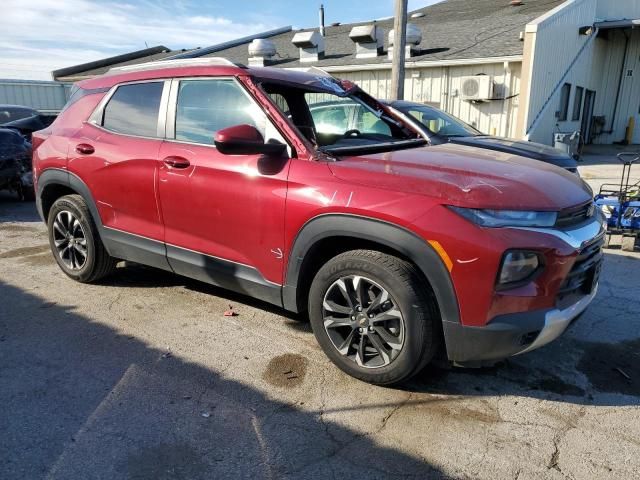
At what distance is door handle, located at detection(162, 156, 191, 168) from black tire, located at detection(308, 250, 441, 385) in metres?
1.29

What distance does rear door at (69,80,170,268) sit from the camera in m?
3.73

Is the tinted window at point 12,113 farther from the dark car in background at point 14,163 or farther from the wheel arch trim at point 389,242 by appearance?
the wheel arch trim at point 389,242

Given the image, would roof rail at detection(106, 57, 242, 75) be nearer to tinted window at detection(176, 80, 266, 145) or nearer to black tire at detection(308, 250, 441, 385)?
tinted window at detection(176, 80, 266, 145)

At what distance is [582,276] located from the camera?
2.74 m

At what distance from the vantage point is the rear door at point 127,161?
373 cm

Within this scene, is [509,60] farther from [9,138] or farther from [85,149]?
Result: [85,149]

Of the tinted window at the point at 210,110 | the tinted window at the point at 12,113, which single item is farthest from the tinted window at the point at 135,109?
the tinted window at the point at 12,113

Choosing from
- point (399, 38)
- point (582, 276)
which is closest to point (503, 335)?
point (582, 276)

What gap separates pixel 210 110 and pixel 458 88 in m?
11.7

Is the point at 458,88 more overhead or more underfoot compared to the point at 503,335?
more overhead

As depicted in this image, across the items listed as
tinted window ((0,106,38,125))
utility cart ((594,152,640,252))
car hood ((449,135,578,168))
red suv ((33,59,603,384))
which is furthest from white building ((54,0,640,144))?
red suv ((33,59,603,384))

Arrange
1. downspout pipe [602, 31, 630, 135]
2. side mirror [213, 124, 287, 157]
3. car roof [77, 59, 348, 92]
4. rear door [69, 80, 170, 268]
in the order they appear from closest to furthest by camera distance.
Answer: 1. side mirror [213, 124, 287, 157]
2. car roof [77, 59, 348, 92]
3. rear door [69, 80, 170, 268]
4. downspout pipe [602, 31, 630, 135]

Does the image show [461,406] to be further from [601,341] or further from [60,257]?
[60,257]

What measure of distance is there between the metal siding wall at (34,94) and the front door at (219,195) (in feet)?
72.5
